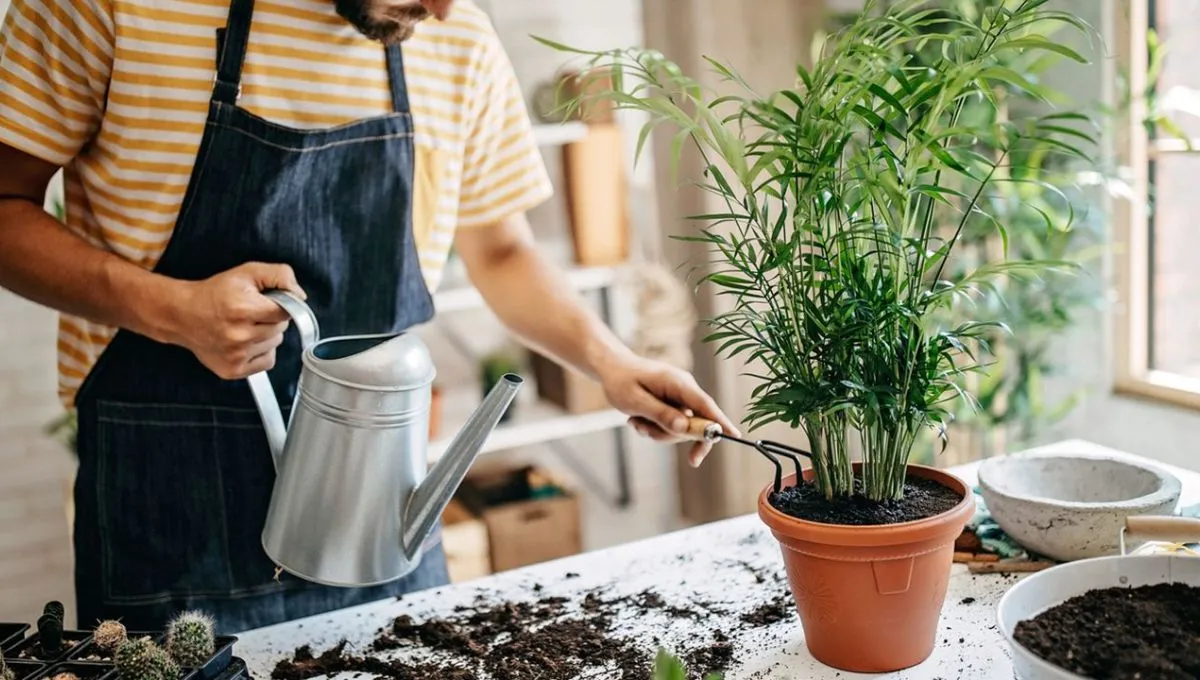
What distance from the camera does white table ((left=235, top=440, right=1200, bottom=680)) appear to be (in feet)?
3.83

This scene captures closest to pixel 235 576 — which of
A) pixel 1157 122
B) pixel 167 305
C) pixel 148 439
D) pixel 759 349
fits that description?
pixel 148 439

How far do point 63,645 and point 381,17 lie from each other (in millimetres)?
856

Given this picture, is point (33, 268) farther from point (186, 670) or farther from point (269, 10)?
point (186, 670)

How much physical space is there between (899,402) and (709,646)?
34 cm

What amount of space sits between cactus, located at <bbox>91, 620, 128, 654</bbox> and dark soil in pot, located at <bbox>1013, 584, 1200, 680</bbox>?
2.83 ft

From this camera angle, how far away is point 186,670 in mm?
1079

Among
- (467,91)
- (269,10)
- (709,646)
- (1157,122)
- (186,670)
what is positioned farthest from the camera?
(1157,122)

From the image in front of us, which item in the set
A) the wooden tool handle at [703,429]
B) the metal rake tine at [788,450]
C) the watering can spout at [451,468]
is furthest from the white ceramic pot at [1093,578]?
the watering can spout at [451,468]

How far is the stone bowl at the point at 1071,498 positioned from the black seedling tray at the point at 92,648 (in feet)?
3.14

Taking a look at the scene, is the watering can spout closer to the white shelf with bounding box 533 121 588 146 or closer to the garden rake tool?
the garden rake tool

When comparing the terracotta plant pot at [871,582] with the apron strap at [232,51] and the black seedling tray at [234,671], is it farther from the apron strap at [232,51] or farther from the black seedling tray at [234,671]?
the apron strap at [232,51]

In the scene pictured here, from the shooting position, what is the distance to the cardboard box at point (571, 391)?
324cm

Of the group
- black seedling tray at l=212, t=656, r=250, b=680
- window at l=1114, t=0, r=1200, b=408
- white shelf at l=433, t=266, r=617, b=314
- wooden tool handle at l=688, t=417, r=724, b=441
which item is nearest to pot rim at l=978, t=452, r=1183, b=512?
wooden tool handle at l=688, t=417, r=724, b=441

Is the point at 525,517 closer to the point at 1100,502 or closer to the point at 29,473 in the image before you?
the point at 29,473
